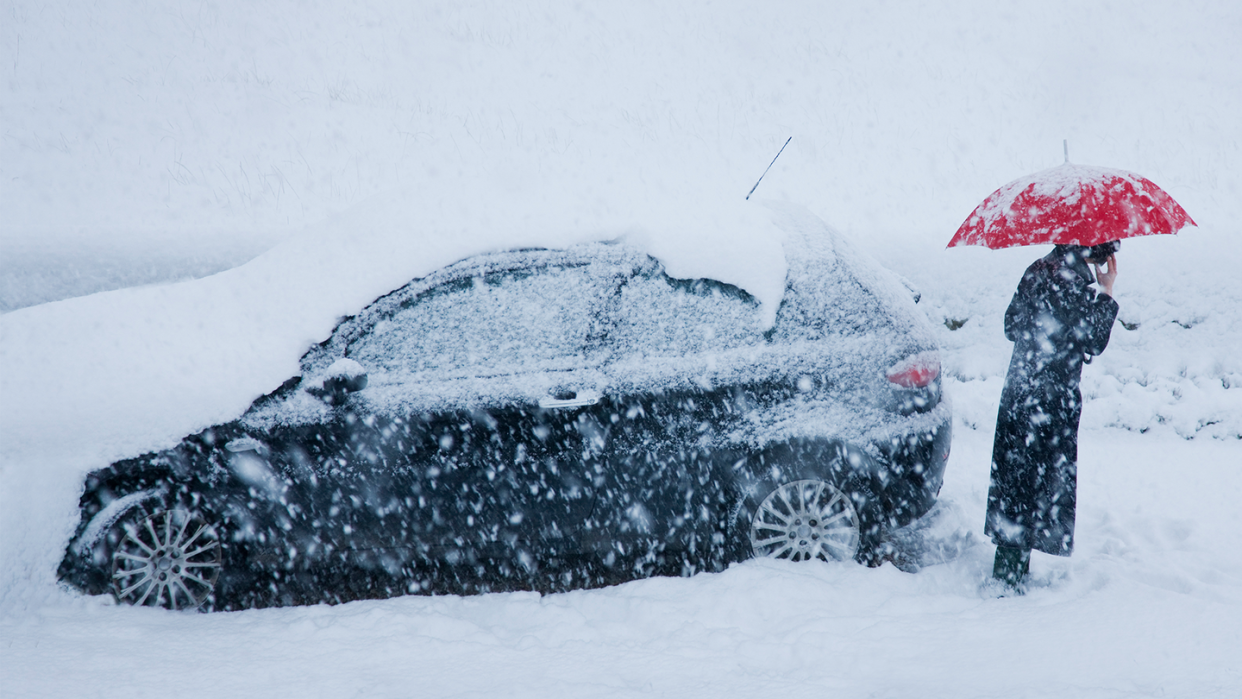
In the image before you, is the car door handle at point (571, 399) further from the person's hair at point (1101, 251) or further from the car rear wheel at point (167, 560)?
the person's hair at point (1101, 251)

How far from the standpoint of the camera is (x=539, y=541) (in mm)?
3303

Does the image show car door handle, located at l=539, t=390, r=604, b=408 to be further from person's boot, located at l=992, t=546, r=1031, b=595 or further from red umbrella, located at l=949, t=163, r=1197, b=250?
person's boot, located at l=992, t=546, r=1031, b=595

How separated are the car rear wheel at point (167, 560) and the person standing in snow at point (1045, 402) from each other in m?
3.31

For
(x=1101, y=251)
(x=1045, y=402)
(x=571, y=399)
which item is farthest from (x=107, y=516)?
(x=1101, y=251)

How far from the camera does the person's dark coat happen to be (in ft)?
10.2

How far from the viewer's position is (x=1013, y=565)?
129 inches

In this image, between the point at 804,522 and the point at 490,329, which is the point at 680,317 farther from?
the point at 804,522

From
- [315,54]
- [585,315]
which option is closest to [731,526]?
[585,315]

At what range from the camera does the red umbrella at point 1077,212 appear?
2.81 meters

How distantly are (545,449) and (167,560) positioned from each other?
1.62 m

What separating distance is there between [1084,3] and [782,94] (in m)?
7.24

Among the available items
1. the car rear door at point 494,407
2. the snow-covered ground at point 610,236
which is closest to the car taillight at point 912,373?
the snow-covered ground at point 610,236

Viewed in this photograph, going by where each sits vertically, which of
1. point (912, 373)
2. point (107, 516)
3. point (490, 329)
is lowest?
point (107, 516)

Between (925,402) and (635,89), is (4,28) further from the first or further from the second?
(925,402)
